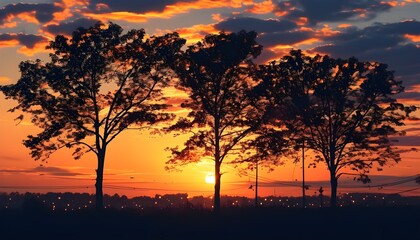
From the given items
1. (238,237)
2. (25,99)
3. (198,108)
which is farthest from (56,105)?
(238,237)

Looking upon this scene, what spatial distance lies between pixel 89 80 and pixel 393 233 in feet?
87.7

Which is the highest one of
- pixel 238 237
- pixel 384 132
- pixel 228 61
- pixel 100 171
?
pixel 228 61

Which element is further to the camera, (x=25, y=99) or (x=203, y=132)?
(x=203, y=132)

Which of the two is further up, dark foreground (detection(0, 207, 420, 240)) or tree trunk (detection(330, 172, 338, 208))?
tree trunk (detection(330, 172, 338, 208))

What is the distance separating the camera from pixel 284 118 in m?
71.0

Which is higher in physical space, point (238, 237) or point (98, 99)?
point (98, 99)

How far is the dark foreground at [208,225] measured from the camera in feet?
154

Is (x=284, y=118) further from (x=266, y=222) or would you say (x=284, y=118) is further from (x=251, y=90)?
(x=266, y=222)

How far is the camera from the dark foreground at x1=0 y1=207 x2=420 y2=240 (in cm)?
4697

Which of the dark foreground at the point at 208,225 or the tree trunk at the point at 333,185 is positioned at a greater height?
the tree trunk at the point at 333,185

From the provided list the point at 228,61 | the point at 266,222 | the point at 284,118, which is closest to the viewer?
the point at 266,222

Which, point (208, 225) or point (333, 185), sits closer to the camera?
point (208, 225)

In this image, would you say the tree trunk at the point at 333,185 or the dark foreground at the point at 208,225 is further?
the tree trunk at the point at 333,185

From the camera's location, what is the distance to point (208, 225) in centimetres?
5053
